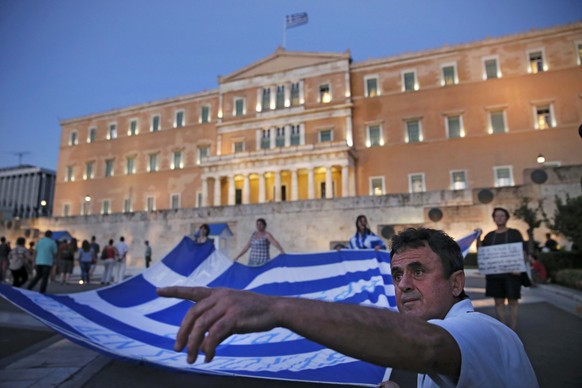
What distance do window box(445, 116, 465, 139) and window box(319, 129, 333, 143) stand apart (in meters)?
9.65

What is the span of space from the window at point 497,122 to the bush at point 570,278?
2240 centimetres

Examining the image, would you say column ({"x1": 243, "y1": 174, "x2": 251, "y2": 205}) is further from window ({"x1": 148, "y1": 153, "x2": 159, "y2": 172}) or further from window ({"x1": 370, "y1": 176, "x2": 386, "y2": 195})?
window ({"x1": 148, "y1": 153, "x2": 159, "y2": 172})

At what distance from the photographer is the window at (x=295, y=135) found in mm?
33250

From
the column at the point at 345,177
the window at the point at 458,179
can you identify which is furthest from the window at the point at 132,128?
the window at the point at 458,179

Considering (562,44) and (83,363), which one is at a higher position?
(562,44)

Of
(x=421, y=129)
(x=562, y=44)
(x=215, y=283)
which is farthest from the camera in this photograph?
(x=421, y=129)

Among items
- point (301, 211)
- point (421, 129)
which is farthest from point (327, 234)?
point (421, 129)

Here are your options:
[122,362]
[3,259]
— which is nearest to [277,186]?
[3,259]

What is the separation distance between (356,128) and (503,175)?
40.1ft

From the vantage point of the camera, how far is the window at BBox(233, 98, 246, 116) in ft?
118

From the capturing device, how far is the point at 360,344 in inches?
34.5

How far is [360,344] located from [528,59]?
35067 mm

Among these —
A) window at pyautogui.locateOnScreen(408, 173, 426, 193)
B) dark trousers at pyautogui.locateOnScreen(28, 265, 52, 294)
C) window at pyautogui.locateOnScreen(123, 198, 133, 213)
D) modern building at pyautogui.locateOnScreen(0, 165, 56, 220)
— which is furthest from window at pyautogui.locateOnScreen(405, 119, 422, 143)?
modern building at pyautogui.locateOnScreen(0, 165, 56, 220)

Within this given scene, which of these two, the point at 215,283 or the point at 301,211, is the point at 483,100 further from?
the point at 215,283
